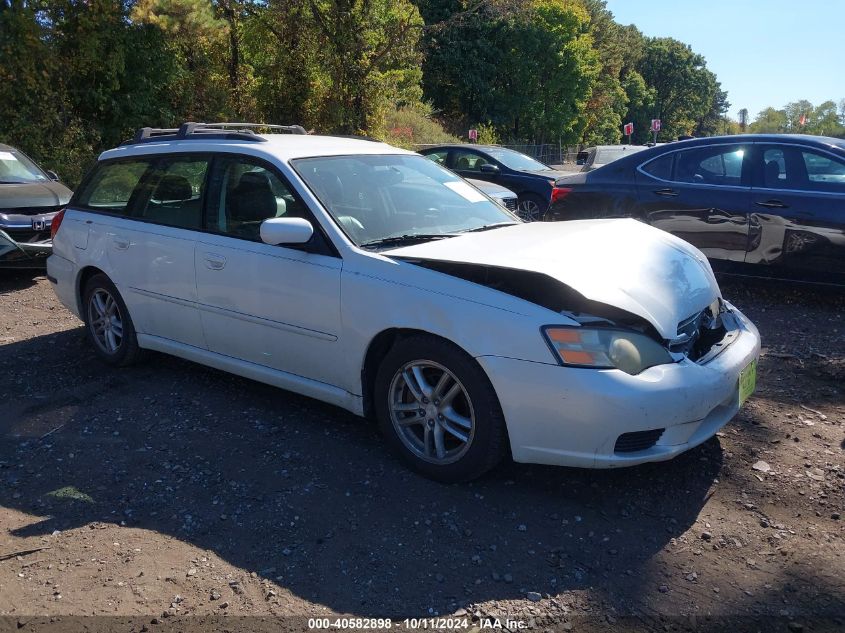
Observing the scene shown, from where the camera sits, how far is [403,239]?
4.15 metres

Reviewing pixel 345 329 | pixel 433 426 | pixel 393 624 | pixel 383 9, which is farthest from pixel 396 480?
pixel 383 9

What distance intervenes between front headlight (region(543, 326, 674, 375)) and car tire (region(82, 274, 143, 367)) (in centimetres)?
335

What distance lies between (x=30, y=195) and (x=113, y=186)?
162 inches

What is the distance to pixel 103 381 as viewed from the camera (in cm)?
532

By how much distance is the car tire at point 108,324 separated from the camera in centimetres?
539

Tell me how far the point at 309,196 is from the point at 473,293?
1.26 metres

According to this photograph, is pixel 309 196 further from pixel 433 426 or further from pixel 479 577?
pixel 479 577

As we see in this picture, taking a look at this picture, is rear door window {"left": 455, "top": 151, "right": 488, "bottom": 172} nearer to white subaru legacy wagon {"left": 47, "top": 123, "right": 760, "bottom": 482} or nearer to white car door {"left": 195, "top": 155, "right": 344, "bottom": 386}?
white subaru legacy wagon {"left": 47, "top": 123, "right": 760, "bottom": 482}

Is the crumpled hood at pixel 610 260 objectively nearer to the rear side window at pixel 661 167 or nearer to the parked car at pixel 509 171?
the rear side window at pixel 661 167

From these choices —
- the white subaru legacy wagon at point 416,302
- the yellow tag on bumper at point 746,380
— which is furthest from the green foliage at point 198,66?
the yellow tag on bumper at point 746,380

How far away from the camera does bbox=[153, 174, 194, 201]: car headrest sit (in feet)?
16.3

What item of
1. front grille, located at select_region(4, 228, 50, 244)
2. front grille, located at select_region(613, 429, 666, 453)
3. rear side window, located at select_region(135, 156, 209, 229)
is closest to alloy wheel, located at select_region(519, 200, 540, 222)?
front grille, located at select_region(4, 228, 50, 244)

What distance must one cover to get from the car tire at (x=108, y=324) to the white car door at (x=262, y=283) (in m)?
1.01

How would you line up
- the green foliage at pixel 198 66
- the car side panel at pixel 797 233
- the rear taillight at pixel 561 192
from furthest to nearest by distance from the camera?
the green foliage at pixel 198 66
the rear taillight at pixel 561 192
the car side panel at pixel 797 233
